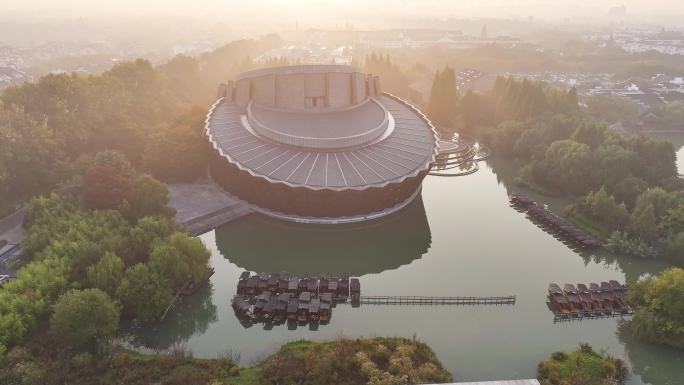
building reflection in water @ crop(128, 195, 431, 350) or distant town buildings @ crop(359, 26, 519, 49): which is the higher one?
distant town buildings @ crop(359, 26, 519, 49)

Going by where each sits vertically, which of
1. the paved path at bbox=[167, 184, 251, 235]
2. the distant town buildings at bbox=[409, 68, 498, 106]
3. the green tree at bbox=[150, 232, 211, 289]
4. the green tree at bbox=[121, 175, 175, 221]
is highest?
the distant town buildings at bbox=[409, 68, 498, 106]

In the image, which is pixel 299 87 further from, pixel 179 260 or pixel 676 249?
pixel 676 249

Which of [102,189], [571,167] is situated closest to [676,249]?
[571,167]

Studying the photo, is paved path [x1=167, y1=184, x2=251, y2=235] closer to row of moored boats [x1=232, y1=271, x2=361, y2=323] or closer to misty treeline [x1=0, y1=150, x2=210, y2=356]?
misty treeline [x1=0, y1=150, x2=210, y2=356]

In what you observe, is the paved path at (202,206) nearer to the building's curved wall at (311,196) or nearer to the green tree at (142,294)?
the building's curved wall at (311,196)

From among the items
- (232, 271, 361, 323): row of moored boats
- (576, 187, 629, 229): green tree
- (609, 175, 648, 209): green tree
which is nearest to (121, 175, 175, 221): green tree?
(232, 271, 361, 323): row of moored boats

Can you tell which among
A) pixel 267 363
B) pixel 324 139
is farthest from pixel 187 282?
pixel 324 139

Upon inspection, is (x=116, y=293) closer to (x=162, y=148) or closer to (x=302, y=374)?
(x=302, y=374)
